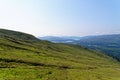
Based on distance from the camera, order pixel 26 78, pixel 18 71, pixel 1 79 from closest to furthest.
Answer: pixel 1 79
pixel 26 78
pixel 18 71

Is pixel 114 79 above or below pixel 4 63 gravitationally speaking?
below

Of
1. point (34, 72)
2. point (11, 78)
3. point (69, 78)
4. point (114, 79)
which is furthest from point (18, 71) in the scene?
point (114, 79)

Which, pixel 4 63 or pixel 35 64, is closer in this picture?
pixel 4 63

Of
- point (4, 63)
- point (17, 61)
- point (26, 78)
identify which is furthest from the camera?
point (17, 61)

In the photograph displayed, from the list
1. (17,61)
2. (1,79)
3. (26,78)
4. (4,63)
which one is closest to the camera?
(1,79)

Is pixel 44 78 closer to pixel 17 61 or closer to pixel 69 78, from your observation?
pixel 69 78

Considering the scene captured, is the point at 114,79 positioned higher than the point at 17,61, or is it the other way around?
the point at 17,61

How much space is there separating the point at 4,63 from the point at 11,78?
21.7 meters

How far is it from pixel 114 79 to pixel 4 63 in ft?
160

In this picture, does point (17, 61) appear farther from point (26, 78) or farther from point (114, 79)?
point (114, 79)

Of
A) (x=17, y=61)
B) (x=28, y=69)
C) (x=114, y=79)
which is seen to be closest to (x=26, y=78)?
(x=28, y=69)

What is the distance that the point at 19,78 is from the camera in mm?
73875

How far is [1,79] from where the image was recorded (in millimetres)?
66562

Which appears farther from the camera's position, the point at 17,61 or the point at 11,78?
the point at 17,61
